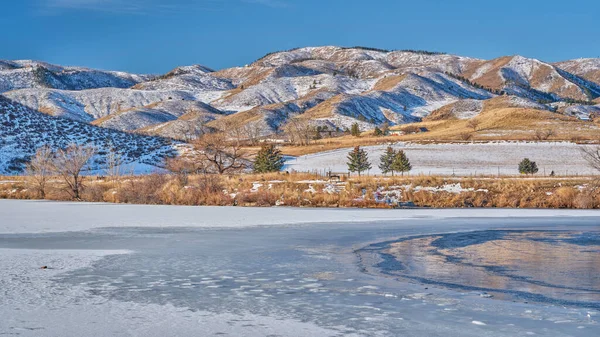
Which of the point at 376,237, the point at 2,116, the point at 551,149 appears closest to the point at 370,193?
the point at 376,237

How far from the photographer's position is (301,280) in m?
10.8

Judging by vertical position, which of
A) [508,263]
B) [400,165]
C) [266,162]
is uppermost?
[266,162]

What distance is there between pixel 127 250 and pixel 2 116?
243 feet

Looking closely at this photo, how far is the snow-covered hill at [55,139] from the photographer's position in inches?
2744

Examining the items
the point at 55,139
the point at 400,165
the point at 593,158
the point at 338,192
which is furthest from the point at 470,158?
the point at 55,139

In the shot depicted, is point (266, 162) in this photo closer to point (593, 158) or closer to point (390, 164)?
point (390, 164)

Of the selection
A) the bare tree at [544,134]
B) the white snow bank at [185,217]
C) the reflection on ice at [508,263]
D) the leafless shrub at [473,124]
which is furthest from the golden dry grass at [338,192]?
the leafless shrub at [473,124]

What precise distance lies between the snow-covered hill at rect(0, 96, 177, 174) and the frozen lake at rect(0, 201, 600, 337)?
2079 inches

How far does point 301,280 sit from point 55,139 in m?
71.9

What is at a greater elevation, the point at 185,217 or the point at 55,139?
the point at 55,139

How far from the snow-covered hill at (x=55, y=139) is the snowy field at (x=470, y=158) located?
17.2 m

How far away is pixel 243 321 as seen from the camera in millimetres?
7934

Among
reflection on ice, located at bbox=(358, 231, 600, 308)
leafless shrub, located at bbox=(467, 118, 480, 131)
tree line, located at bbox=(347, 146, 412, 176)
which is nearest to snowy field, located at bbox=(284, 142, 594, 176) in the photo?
tree line, located at bbox=(347, 146, 412, 176)

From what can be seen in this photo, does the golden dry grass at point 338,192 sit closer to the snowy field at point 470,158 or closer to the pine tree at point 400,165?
the pine tree at point 400,165
